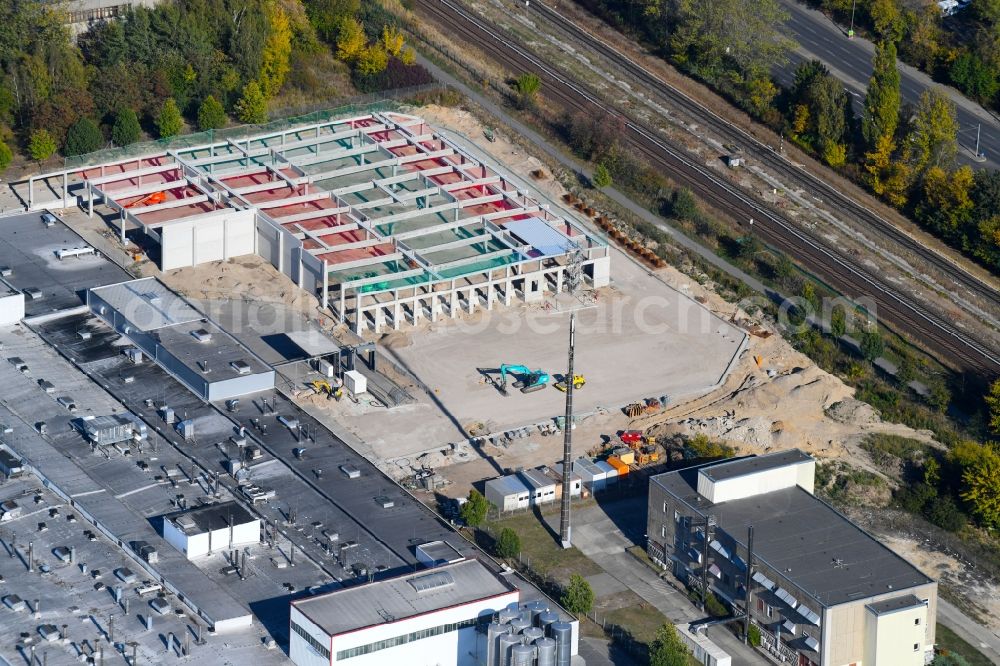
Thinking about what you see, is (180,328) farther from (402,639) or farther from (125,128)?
(125,128)

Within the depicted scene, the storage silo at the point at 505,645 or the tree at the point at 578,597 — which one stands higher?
the storage silo at the point at 505,645

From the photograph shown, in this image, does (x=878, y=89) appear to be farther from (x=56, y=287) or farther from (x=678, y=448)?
(x=56, y=287)

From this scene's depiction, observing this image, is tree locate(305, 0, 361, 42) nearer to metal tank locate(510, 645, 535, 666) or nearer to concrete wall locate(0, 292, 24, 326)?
concrete wall locate(0, 292, 24, 326)

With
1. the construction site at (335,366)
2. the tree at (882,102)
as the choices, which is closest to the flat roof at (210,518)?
the construction site at (335,366)

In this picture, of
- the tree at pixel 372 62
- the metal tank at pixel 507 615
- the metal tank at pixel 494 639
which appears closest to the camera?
the metal tank at pixel 494 639

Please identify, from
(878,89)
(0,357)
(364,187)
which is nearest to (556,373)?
(364,187)

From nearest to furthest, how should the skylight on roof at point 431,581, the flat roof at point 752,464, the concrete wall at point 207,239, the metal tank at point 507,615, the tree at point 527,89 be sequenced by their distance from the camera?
the metal tank at point 507,615
the skylight on roof at point 431,581
the flat roof at point 752,464
the concrete wall at point 207,239
the tree at point 527,89

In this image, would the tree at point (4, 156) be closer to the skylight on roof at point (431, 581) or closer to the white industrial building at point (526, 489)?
the white industrial building at point (526, 489)

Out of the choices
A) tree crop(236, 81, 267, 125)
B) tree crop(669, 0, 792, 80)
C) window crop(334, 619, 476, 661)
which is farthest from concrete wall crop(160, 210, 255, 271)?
tree crop(669, 0, 792, 80)
